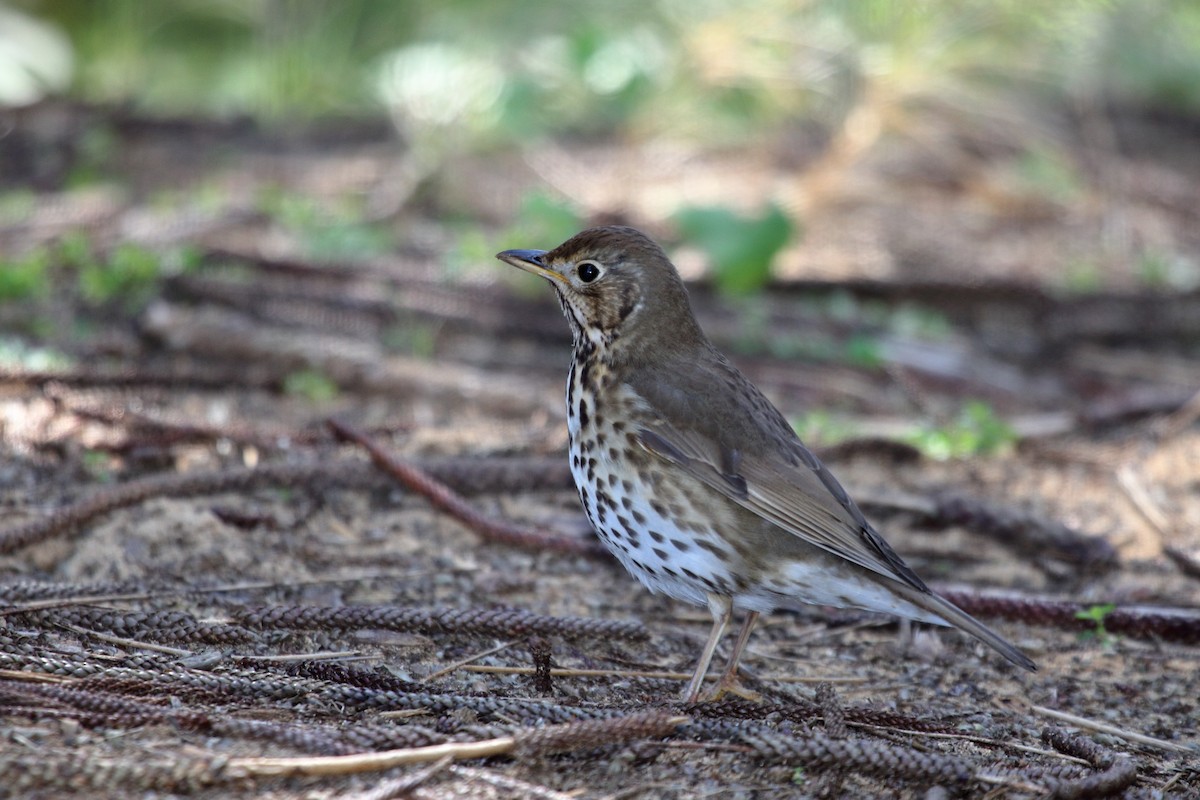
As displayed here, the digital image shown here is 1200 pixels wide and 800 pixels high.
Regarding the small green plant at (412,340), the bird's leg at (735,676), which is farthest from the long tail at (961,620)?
the small green plant at (412,340)

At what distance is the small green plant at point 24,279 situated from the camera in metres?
5.57

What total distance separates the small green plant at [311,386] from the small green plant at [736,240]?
2124 millimetres

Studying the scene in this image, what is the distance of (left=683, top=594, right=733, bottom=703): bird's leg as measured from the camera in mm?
3275

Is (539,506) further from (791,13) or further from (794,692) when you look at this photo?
(791,13)

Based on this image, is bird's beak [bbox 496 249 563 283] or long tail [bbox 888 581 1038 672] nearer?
long tail [bbox 888 581 1038 672]

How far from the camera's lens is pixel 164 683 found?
2.72 m

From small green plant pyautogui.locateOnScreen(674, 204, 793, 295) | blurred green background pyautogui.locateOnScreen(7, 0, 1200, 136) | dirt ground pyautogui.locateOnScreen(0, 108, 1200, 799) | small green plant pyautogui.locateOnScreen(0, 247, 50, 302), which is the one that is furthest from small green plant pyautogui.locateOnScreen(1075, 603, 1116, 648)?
small green plant pyautogui.locateOnScreen(0, 247, 50, 302)

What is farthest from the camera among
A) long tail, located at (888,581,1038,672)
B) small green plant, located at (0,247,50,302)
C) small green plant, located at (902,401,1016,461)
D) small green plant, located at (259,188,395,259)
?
small green plant, located at (259,188,395,259)

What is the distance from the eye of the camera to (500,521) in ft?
13.8

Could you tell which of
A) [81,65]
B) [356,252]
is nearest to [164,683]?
[356,252]

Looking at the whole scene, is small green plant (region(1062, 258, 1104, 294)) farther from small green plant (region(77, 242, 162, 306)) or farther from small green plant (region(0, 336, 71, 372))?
small green plant (region(0, 336, 71, 372))

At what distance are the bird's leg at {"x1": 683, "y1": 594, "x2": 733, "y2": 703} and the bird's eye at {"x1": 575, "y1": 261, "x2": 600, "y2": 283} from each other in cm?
94

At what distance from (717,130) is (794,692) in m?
5.66

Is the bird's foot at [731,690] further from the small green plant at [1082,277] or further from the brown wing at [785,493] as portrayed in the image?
the small green plant at [1082,277]
